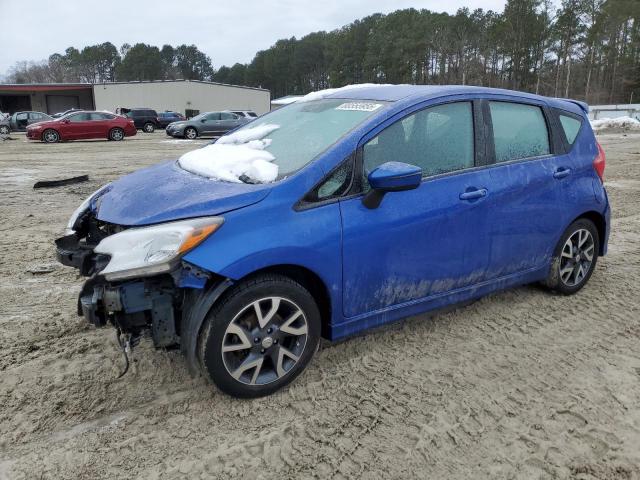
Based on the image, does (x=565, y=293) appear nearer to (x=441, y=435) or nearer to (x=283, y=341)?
(x=441, y=435)

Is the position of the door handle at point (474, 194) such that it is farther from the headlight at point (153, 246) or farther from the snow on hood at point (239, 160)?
the headlight at point (153, 246)

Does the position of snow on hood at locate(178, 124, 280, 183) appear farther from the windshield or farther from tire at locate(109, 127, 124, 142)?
tire at locate(109, 127, 124, 142)

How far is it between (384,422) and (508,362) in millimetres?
1062

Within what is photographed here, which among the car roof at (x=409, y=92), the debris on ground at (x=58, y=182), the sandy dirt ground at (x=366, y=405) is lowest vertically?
the sandy dirt ground at (x=366, y=405)

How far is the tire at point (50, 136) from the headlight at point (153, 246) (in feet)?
73.3

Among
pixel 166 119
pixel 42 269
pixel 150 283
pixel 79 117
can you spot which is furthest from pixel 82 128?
pixel 150 283

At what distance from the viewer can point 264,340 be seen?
2758mm

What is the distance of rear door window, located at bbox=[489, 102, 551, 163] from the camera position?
3674 mm

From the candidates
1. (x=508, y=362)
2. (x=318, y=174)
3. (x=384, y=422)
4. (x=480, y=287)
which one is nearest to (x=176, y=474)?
(x=384, y=422)

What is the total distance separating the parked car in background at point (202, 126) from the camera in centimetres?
2508

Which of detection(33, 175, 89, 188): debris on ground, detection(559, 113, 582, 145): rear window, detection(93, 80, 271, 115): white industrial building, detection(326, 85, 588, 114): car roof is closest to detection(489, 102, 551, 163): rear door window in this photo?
detection(326, 85, 588, 114): car roof

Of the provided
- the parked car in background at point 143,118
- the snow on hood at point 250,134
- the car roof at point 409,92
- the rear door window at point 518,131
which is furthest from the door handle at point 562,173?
the parked car in background at point 143,118

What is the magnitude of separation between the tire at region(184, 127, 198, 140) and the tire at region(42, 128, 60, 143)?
18.9ft

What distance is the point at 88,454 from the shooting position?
7.89 feet
